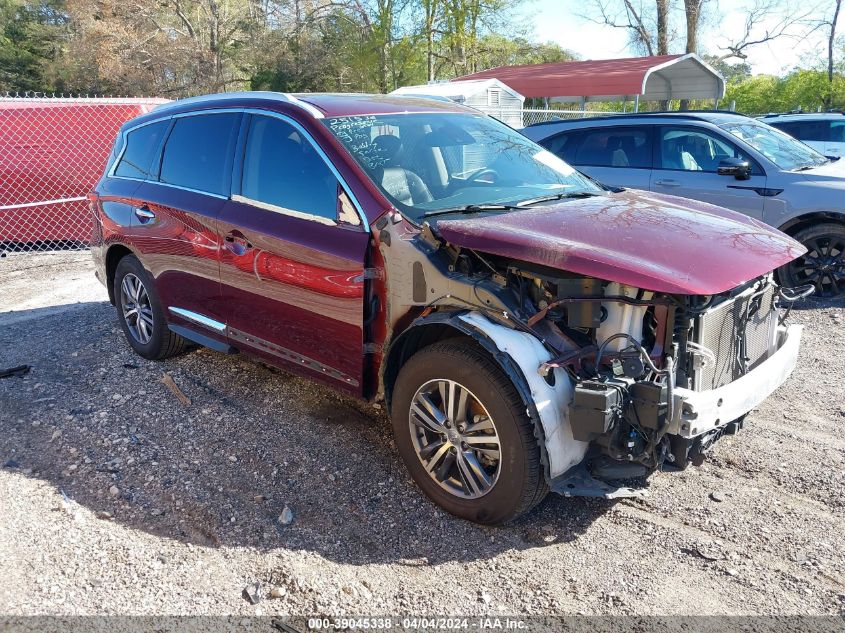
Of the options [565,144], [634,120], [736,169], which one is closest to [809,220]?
[736,169]

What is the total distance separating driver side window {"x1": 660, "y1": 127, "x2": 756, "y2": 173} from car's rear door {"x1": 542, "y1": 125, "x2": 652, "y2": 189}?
192 millimetres

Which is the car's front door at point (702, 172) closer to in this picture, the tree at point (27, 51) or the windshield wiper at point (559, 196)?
the windshield wiper at point (559, 196)

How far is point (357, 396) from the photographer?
12.4 ft

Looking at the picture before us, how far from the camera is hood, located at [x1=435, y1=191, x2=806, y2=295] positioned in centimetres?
280

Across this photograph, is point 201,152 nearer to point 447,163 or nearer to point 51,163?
point 447,163

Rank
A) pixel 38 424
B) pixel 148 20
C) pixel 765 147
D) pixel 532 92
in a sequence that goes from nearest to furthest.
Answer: pixel 38 424
pixel 765 147
pixel 532 92
pixel 148 20

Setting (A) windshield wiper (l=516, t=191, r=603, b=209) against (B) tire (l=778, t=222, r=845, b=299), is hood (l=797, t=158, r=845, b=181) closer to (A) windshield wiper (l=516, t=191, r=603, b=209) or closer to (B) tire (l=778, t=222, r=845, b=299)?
(B) tire (l=778, t=222, r=845, b=299)

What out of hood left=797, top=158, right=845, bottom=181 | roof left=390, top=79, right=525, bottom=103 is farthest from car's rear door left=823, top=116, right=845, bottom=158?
roof left=390, top=79, right=525, bottom=103

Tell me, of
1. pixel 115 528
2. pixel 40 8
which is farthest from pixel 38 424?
pixel 40 8

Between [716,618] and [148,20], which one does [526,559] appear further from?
[148,20]

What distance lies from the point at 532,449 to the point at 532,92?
2296cm

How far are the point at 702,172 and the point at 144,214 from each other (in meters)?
5.71

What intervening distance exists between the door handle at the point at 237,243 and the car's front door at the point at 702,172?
5.29 metres

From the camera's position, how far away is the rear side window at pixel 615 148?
818cm
